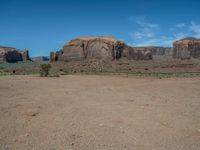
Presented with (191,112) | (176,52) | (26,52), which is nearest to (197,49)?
(176,52)

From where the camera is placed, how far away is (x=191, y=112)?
26.0 feet

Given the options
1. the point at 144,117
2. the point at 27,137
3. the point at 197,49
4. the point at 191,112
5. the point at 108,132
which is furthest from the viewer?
the point at 197,49

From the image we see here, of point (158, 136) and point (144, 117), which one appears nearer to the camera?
point (158, 136)

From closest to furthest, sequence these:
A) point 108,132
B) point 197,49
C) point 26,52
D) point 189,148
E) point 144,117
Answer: point 189,148 → point 108,132 → point 144,117 → point 197,49 → point 26,52

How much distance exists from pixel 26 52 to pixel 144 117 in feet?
620

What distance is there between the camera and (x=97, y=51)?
4021 inches

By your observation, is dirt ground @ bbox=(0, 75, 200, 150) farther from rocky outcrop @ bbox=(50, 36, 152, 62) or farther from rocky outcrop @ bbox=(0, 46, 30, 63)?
rocky outcrop @ bbox=(0, 46, 30, 63)

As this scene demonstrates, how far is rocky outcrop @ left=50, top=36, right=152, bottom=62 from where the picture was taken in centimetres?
10000

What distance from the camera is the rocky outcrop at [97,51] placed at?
10000 cm

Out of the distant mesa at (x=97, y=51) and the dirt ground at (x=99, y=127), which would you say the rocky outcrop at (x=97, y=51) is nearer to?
the distant mesa at (x=97, y=51)

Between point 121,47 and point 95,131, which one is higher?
point 121,47

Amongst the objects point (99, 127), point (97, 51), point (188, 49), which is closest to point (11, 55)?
point (97, 51)

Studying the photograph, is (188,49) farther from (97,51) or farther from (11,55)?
(11,55)

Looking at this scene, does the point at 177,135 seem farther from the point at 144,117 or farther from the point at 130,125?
the point at 144,117
